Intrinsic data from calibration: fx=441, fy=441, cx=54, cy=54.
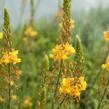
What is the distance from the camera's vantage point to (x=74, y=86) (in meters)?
3.46

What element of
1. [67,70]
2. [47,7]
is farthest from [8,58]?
[47,7]

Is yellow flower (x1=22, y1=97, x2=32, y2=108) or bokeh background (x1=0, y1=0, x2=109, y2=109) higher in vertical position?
bokeh background (x1=0, y1=0, x2=109, y2=109)

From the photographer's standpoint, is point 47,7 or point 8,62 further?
point 47,7

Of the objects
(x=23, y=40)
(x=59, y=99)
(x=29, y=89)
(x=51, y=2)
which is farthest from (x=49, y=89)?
(x=51, y=2)

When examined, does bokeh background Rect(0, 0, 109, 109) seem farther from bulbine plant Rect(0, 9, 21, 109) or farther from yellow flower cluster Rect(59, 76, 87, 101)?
yellow flower cluster Rect(59, 76, 87, 101)

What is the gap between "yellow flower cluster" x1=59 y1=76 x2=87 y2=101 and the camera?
3438 millimetres

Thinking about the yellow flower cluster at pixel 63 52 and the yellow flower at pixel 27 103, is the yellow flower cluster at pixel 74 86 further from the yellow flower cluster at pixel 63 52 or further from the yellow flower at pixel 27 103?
the yellow flower at pixel 27 103

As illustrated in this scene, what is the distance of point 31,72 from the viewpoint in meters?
7.04

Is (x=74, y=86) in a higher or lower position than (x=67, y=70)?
lower

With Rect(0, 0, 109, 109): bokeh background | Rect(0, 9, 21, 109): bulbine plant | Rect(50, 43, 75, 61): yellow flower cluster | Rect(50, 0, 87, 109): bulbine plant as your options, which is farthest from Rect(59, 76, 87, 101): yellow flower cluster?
Rect(0, 0, 109, 109): bokeh background

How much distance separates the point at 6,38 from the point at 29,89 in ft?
9.76

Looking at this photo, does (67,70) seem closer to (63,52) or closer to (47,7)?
(63,52)

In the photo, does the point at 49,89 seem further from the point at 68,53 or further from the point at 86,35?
the point at 86,35

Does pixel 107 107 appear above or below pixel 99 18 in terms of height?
below
